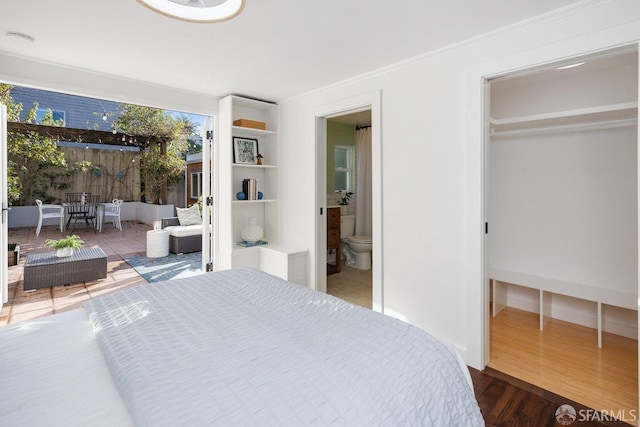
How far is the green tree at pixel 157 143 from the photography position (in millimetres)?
9023

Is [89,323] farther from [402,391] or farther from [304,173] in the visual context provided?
[304,173]

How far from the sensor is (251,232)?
4082 mm

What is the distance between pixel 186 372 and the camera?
3.62 ft

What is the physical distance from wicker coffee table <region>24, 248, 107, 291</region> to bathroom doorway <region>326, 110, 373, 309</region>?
9.94 feet

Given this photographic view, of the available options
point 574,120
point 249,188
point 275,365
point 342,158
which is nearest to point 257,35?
point 249,188

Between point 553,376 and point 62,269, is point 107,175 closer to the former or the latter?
point 62,269

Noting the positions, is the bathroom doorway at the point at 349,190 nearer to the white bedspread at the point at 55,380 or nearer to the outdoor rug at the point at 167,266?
the outdoor rug at the point at 167,266

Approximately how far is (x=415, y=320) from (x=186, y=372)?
84.1 inches

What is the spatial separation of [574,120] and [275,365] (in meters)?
3.16

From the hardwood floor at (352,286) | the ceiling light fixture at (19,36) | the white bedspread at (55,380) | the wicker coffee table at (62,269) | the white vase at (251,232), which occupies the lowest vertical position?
the hardwood floor at (352,286)

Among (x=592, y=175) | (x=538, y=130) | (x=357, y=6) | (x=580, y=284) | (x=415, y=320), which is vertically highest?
(x=357, y=6)

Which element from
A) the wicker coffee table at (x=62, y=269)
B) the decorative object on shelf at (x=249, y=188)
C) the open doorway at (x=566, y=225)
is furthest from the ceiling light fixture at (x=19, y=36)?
the open doorway at (x=566, y=225)

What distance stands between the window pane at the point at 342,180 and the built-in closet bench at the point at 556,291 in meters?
2.93

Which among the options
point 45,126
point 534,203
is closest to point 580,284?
point 534,203
